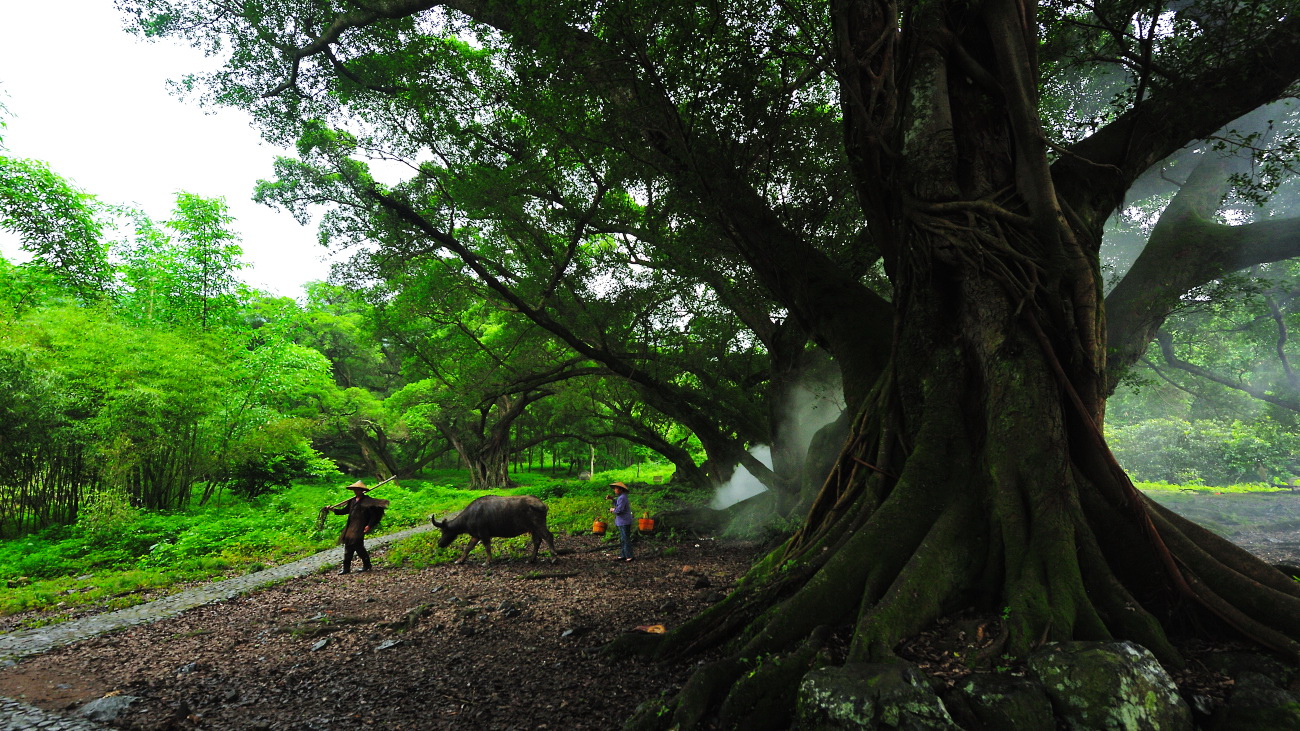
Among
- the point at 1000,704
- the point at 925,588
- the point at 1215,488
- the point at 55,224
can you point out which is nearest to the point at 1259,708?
the point at 1000,704

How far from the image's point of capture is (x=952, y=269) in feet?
13.3

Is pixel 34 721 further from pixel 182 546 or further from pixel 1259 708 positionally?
pixel 182 546

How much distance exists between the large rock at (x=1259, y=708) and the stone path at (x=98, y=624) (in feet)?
20.2

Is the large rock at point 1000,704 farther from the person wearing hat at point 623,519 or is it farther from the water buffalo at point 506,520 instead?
the water buffalo at point 506,520

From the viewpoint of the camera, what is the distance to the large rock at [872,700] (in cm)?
225

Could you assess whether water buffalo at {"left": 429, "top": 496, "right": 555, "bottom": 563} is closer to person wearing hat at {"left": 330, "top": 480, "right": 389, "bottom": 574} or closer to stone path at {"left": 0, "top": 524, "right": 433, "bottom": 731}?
person wearing hat at {"left": 330, "top": 480, "right": 389, "bottom": 574}

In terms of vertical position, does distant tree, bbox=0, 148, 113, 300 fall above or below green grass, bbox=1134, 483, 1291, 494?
above

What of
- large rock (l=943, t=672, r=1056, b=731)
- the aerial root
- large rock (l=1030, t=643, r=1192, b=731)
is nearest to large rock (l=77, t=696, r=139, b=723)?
the aerial root

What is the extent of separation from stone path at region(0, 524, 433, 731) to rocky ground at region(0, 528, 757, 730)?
171 millimetres

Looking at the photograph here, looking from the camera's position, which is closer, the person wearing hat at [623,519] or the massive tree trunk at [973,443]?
the massive tree trunk at [973,443]

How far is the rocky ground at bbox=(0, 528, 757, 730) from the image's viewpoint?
3.36 metres

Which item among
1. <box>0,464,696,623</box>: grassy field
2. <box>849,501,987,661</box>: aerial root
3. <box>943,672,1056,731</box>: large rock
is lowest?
<box>0,464,696,623</box>: grassy field

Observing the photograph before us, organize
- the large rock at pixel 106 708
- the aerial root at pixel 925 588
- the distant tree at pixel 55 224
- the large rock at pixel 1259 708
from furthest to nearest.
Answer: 1. the distant tree at pixel 55 224
2. the large rock at pixel 106 708
3. the aerial root at pixel 925 588
4. the large rock at pixel 1259 708

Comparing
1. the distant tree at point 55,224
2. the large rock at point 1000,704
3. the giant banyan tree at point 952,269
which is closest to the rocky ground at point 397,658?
the giant banyan tree at point 952,269
